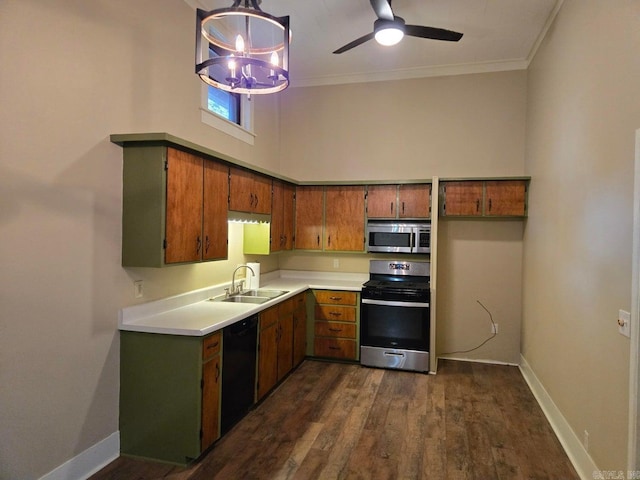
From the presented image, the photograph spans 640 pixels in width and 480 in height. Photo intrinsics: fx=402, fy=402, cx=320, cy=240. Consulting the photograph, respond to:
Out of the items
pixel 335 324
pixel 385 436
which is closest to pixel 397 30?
pixel 335 324

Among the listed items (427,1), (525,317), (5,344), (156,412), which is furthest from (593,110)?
(5,344)

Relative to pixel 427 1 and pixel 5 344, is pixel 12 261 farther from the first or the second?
pixel 427 1

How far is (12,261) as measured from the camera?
209cm

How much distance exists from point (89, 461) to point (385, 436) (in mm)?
2054

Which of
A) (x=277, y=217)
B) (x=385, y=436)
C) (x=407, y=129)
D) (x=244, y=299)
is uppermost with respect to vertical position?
(x=407, y=129)

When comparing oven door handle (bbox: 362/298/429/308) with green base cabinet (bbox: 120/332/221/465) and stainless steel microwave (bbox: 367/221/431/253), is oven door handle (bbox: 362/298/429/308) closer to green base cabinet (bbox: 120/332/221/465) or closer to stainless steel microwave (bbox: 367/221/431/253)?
stainless steel microwave (bbox: 367/221/431/253)

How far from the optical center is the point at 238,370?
3189 mm

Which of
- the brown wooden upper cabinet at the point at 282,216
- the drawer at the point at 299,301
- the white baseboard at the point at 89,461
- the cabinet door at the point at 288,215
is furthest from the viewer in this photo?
the cabinet door at the point at 288,215

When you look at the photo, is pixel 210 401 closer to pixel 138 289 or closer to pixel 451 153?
pixel 138 289

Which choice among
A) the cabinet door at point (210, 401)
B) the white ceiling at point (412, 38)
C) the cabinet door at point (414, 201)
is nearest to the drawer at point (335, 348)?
the cabinet door at point (414, 201)

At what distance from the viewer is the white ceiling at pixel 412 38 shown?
11.9 feet

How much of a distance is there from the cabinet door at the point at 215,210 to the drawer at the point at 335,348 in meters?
1.95

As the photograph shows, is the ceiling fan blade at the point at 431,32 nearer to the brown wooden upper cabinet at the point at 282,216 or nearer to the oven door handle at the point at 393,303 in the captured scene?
the brown wooden upper cabinet at the point at 282,216

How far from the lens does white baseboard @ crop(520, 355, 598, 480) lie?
2.57 m
